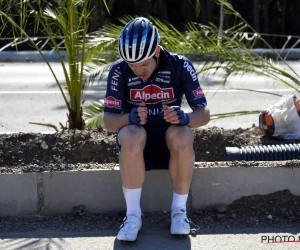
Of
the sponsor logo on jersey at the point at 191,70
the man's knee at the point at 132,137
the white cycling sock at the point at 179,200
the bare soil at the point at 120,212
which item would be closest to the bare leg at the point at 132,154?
the man's knee at the point at 132,137

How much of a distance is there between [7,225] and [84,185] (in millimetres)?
591

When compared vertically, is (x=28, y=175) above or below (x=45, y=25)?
below

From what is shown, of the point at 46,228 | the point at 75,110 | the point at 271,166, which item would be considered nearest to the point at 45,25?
the point at 75,110

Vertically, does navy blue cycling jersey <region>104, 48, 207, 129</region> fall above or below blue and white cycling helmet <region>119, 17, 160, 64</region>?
below

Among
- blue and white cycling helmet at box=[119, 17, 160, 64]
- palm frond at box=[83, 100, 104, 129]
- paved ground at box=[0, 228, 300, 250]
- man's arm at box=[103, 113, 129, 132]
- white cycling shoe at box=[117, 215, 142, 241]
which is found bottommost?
paved ground at box=[0, 228, 300, 250]

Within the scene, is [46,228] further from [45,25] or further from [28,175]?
[45,25]

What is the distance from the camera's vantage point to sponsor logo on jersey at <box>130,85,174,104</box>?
452 centimetres

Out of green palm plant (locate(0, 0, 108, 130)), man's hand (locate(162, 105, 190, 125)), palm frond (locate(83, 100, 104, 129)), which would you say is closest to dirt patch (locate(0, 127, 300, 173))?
green palm plant (locate(0, 0, 108, 130))

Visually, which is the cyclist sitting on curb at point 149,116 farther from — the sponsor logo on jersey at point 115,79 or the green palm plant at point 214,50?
the green palm plant at point 214,50

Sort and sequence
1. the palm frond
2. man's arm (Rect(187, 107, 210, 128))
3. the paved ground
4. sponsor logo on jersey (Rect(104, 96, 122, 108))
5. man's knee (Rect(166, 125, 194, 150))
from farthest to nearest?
the palm frond, sponsor logo on jersey (Rect(104, 96, 122, 108)), man's arm (Rect(187, 107, 210, 128)), man's knee (Rect(166, 125, 194, 150)), the paved ground

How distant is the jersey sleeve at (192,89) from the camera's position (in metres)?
4.48

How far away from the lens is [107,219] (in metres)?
4.65

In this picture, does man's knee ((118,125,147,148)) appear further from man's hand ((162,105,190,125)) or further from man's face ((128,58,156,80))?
man's face ((128,58,156,80))

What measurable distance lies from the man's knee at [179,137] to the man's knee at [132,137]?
6.9 inches
